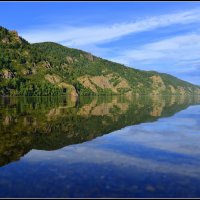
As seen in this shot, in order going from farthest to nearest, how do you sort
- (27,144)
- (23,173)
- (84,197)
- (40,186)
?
(27,144) → (23,173) → (40,186) → (84,197)

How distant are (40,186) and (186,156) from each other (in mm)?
16821

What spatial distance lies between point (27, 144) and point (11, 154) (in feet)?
18.9

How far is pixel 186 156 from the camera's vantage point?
33188mm

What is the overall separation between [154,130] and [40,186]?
35.2m

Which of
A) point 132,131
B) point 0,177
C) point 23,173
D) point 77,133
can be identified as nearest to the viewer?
point 0,177

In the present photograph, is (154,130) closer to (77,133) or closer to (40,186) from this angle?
(77,133)

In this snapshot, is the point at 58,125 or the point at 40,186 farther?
the point at 58,125

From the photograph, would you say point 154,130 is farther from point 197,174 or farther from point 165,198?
point 165,198

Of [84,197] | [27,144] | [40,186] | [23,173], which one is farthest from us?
[27,144]

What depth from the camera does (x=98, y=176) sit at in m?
24.4

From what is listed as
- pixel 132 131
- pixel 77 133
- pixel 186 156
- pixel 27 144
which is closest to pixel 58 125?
pixel 77 133

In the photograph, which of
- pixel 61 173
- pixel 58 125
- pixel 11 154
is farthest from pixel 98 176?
pixel 58 125

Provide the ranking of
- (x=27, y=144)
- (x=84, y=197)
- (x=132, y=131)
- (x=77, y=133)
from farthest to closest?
(x=132, y=131) → (x=77, y=133) → (x=27, y=144) → (x=84, y=197)

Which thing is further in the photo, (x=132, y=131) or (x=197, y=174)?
(x=132, y=131)
